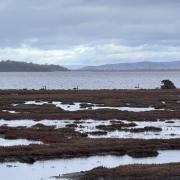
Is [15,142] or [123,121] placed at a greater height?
[123,121]

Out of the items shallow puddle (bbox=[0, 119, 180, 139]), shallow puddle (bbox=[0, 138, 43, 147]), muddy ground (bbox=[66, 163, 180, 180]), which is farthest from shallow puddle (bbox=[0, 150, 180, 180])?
shallow puddle (bbox=[0, 119, 180, 139])

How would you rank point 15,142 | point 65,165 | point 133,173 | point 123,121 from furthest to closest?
point 123,121, point 15,142, point 65,165, point 133,173

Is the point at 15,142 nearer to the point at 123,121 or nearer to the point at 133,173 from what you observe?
the point at 133,173

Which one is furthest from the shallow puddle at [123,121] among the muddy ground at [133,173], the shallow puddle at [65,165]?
the muddy ground at [133,173]

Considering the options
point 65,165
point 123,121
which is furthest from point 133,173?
point 123,121

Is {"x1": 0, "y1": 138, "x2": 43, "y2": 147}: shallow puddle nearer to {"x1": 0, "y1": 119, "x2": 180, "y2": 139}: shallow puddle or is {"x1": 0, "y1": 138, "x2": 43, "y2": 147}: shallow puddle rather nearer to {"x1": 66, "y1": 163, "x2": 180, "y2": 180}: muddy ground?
{"x1": 0, "y1": 119, "x2": 180, "y2": 139}: shallow puddle

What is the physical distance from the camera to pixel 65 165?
2909 cm

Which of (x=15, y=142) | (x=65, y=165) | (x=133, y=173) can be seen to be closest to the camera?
(x=133, y=173)

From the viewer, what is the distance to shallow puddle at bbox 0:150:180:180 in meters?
26.5

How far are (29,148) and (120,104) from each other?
42.0 metres

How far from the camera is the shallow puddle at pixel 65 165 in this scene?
26.5 meters

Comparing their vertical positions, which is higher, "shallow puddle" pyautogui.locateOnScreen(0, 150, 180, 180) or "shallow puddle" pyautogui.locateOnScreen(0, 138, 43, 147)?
"shallow puddle" pyautogui.locateOnScreen(0, 138, 43, 147)

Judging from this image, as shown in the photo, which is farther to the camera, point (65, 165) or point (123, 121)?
point (123, 121)

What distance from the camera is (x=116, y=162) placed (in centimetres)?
2994
